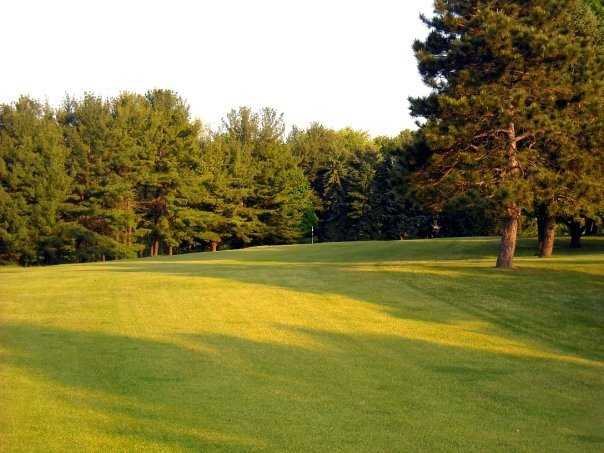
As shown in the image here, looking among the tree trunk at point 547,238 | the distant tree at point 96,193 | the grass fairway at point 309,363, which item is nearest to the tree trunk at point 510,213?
the grass fairway at point 309,363

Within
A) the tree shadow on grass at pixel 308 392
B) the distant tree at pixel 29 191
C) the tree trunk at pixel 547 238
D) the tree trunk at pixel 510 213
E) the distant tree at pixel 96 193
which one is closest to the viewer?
the tree shadow on grass at pixel 308 392

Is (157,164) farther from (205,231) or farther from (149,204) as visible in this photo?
(205,231)

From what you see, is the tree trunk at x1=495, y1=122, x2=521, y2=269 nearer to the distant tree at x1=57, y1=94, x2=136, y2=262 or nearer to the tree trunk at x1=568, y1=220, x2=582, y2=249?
the tree trunk at x1=568, y1=220, x2=582, y2=249

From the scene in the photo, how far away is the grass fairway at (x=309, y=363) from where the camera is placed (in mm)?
8148

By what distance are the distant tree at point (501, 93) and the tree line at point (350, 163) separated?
7 centimetres

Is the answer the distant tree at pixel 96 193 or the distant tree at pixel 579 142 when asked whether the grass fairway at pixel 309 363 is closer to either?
the distant tree at pixel 579 142

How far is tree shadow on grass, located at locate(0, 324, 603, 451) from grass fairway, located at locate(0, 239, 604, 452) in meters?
0.04

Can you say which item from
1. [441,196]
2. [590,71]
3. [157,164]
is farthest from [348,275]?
[157,164]

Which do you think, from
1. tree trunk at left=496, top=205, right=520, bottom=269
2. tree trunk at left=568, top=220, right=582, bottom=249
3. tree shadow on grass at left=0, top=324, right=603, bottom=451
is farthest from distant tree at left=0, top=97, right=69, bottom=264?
tree shadow on grass at left=0, top=324, right=603, bottom=451

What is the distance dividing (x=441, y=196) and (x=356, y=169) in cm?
5374

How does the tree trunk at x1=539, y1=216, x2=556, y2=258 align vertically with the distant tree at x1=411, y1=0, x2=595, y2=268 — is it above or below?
below

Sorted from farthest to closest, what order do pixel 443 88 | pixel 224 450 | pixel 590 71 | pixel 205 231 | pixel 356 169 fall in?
pixel 356 169 → pixel 205 231 → pixel 443 88 → pixel 590 71 → pixel 224 450

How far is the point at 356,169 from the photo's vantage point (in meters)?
79.9

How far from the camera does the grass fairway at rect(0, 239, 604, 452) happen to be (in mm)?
8148
